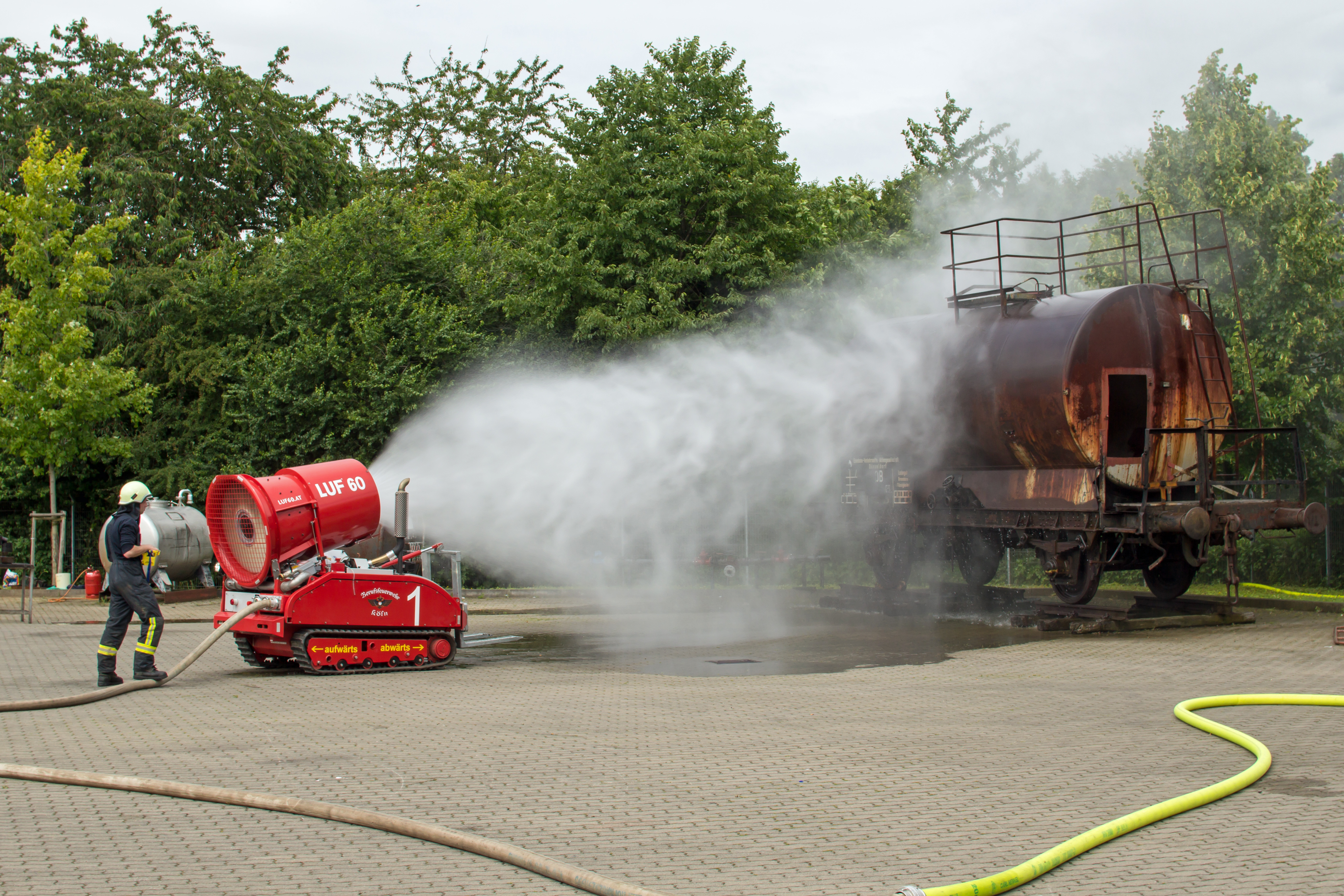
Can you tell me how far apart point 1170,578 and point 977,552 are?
2551 mm

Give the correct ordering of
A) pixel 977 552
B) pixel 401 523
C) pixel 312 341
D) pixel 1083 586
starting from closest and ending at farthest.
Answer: pixel 401 523
pixel 1083 586
pixel 977 552
pixel 312 341

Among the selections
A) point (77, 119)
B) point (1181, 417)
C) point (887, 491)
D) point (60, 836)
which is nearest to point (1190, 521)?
point (1181, 417)

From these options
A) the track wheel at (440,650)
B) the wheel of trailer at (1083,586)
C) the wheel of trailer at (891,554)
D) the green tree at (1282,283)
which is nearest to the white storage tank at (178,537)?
the track wheel at (440,650)

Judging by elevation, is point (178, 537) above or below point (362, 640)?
above

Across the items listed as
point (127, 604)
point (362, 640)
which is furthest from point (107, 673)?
point (362, 640)

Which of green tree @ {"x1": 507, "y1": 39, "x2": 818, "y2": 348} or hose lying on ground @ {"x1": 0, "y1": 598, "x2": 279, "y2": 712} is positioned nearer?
hose lying on ground @ {"x1": 0, "y1": 598, "x2": 279, "y2": 712}

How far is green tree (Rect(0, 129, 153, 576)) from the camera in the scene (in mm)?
21203

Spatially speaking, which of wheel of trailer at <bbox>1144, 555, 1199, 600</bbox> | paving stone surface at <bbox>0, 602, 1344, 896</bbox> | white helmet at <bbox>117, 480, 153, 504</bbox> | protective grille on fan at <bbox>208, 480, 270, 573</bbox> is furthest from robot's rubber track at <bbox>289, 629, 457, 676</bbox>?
wheel of trailer at <bbox>1144, 555, 1199, 600</bbox>

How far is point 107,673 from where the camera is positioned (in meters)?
10.4

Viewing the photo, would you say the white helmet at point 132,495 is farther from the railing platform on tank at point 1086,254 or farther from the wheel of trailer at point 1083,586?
the wheel of trailer at point 1083,586

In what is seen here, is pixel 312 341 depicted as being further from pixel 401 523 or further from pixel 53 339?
pixel 401 523

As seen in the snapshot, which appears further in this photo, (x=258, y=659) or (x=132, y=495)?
(x=258, y=659)

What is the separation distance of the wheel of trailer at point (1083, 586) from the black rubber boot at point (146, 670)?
1052 centimetres

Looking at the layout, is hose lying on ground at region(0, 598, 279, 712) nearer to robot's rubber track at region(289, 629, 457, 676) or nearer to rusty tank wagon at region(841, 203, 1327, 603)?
robot's rubber track at region(289, 629, 457, 676)
